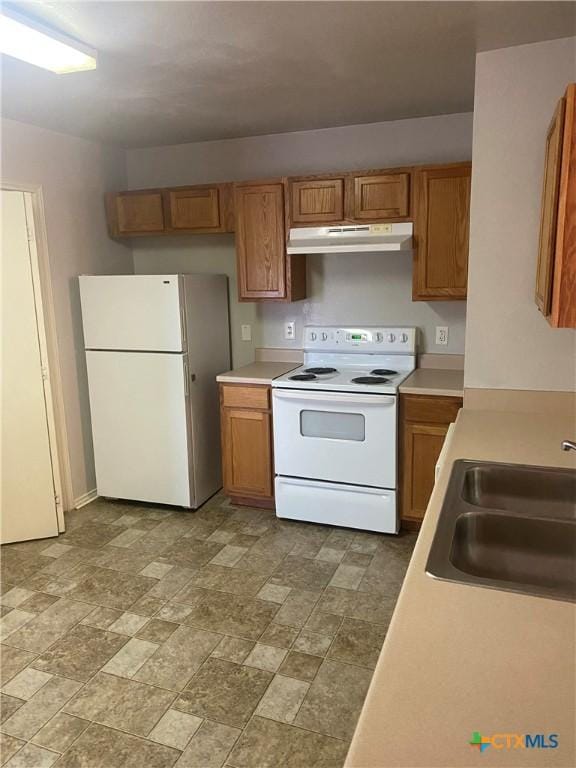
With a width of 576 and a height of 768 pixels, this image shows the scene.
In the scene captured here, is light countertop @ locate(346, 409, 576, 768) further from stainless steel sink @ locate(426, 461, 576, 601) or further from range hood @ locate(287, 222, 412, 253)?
range hood @ locate(287, 222, 412, 253)

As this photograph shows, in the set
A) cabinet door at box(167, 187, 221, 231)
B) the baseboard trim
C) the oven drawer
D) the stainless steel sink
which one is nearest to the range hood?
cabinet door at box(167, 187, 221, 231)

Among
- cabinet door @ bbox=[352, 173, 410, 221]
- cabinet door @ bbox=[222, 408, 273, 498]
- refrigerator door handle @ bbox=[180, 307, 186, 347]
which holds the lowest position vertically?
cabinet door @ bbox=[222, 408, 273, 498]

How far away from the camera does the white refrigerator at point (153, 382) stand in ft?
11.4

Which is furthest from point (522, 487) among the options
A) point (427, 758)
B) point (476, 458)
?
point (427, 758)

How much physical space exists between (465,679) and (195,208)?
3.34m

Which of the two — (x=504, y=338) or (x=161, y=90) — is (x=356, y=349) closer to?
(x=504, y=338)

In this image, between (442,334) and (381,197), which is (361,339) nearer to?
(442,334)

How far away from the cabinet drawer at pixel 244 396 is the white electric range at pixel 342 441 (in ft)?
0.35

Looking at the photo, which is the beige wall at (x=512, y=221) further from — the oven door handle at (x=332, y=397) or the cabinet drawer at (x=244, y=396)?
the cabinet drawer at (x=244, y=396)

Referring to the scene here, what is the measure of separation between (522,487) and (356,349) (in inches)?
80.5

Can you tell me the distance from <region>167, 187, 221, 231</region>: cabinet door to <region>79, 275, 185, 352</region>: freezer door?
20.7 inches

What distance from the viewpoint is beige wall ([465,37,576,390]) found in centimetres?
220

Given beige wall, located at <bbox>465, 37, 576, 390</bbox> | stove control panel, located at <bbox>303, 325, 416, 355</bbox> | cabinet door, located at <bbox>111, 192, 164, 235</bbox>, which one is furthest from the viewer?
cabinet door, located at <bbox>111, 192, 164, 235</bbox>

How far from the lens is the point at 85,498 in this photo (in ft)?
12.7
